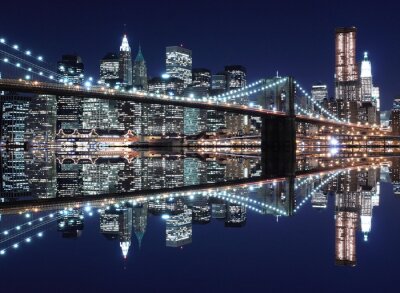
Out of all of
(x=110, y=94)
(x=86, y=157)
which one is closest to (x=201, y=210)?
(x=110, y=94)

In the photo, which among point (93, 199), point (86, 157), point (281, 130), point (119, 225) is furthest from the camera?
point (281, 130)

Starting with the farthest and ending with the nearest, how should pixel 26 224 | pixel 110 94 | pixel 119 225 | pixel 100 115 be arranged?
pixel 100 115 → pixel 110 94 → pixel 26 224 → pixel 119 225

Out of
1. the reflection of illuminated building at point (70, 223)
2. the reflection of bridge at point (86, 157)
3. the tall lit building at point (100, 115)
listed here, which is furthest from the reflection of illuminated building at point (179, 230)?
the tall lit building at point (100, 115)

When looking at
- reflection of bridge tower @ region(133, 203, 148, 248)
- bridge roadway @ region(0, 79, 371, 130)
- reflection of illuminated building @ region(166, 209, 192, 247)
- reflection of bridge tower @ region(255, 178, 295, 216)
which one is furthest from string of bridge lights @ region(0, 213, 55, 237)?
bridge roadway @ region(0, 79, 371, 130)

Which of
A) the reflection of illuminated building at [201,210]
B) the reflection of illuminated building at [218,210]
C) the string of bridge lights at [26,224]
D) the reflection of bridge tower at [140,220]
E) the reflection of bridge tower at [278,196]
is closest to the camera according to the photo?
the reflection of bridge tower at [140,220]

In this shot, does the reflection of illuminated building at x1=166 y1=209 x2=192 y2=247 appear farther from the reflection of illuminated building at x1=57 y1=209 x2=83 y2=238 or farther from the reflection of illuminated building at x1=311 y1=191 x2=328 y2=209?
the reflection of illuminated building at x1=311 y1=191 x2=328 y2=209

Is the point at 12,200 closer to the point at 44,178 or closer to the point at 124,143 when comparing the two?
the point at 44,178

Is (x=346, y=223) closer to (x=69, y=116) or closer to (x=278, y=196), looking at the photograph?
(x=278, y=196)

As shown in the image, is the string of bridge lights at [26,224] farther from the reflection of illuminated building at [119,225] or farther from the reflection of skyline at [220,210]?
the reflection of illuminated building at [119,225]
